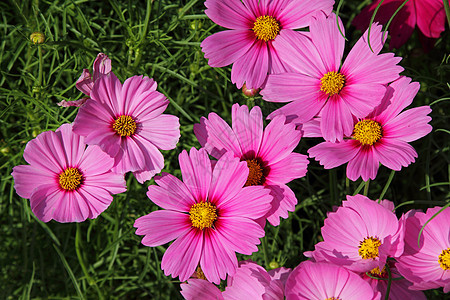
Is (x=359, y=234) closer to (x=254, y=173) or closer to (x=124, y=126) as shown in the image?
(x=254, y=173)

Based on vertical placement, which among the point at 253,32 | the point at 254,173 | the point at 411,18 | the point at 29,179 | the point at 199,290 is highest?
the point at 411,18

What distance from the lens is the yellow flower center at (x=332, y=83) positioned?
96 centimetres

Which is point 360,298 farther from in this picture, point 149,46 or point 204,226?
point 149,46

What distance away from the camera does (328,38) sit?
3.15 feet

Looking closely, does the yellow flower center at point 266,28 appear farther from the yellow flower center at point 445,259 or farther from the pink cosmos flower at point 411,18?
the yellow flower center at point 445,259

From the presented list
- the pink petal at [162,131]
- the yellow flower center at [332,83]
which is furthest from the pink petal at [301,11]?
the pink petal at [162,131]

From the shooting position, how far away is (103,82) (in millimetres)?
858

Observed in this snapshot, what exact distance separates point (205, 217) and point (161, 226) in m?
0.08

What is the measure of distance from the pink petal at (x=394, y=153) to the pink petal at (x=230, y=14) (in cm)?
34

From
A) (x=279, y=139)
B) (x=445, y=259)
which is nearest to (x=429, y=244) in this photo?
(x=445, y=259)

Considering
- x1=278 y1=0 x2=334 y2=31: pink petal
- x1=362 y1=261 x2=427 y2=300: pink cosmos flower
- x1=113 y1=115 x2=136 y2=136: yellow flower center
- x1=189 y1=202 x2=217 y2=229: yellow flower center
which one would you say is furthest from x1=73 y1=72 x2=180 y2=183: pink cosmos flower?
x1=362 y1=261 x2=427 y2=300: pink cosmos flower

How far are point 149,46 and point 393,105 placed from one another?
54 centimetres

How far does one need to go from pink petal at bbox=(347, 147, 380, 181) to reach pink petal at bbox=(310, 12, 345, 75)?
0.58ft

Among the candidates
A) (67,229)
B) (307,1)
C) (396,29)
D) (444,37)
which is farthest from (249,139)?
(444,37)
